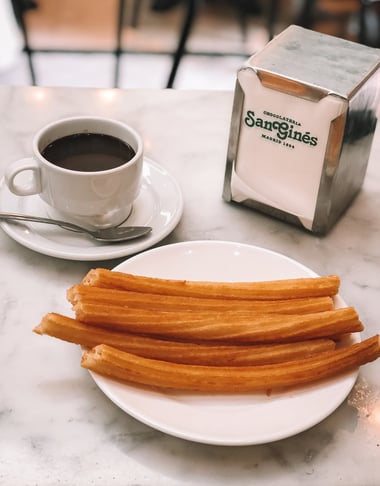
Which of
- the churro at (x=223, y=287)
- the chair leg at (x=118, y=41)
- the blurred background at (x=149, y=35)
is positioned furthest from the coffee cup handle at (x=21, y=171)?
the chair leg at (x=118, y=41)

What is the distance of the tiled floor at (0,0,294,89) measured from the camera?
218cm

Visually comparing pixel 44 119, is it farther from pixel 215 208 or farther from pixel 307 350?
pixel 307 350

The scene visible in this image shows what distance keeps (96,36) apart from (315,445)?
7.22 ft

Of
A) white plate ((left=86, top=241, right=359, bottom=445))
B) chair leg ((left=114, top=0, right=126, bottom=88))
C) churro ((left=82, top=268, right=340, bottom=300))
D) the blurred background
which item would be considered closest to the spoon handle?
churro ((left=82, top=268, right=340, bottom=300))

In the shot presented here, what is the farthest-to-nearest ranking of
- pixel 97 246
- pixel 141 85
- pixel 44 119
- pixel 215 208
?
pixel 141 85 → pixel 44 119 → pixel 215 208 → pixel 97 246

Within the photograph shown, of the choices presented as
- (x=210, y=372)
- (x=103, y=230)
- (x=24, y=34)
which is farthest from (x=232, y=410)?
(x=24, y=34)

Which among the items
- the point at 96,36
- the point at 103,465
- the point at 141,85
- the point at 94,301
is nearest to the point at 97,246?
the point at 94,301

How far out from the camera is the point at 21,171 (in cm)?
72

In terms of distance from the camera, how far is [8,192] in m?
0.79

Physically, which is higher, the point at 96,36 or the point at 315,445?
the point at 315,445

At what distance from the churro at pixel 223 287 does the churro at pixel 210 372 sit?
0.08m

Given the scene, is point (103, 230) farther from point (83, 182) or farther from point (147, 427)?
point (147, 427)

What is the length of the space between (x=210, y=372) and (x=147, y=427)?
7cm

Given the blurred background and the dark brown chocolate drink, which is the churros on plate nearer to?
the dark brown chocolate drink
